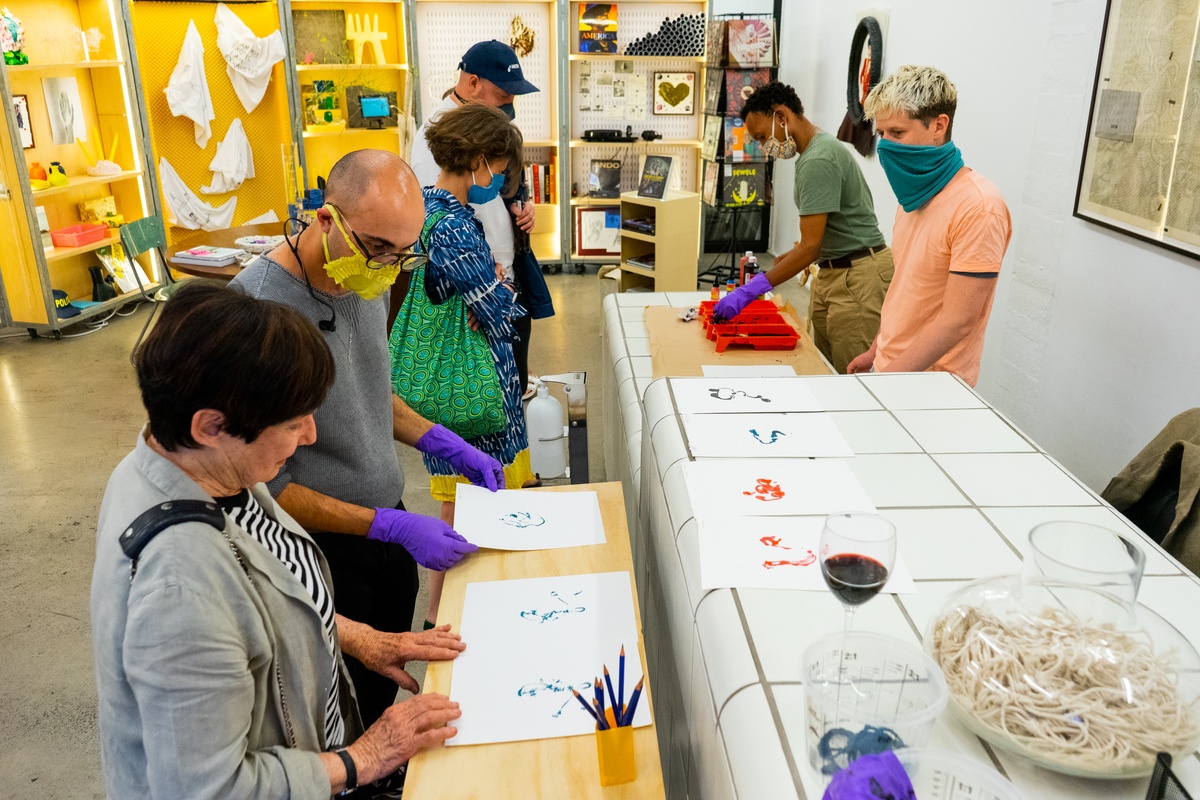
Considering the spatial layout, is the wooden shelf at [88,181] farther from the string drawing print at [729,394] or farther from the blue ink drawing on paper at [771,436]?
the blue ink drawing on paper at [771,436]

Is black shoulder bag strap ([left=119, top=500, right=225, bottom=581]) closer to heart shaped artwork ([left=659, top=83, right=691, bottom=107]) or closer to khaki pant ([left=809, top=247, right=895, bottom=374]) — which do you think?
khaki pant ([left=809, top=247, right=895, bottom=374])

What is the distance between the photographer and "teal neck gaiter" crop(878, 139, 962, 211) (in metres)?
2.42

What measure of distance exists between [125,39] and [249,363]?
652cm

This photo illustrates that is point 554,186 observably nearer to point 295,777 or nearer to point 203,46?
point 203,46

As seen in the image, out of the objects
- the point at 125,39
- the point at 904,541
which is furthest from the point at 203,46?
the point at 904,541

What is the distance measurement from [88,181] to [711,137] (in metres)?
4.72

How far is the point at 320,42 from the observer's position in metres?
7.16

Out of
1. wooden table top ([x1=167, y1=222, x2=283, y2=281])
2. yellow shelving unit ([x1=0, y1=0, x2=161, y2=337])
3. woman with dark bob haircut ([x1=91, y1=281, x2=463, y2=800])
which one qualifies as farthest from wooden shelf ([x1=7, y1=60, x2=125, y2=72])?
woman with dark bob haircut ([x1=91, y1=281, x2=463, y2=800])

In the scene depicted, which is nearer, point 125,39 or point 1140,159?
point 1140,159

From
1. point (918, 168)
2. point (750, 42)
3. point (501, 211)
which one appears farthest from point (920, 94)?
point (750, 42)

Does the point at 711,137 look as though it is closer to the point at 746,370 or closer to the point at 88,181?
the point at 88,181

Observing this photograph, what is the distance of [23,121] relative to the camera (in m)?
5.85

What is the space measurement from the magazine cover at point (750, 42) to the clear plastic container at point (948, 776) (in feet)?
22.4

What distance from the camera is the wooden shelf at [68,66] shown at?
5.62 m
